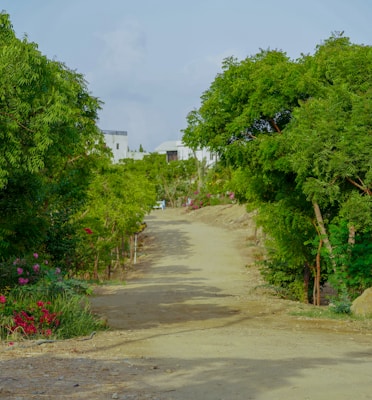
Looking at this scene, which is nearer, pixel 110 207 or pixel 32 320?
pixel 32 320

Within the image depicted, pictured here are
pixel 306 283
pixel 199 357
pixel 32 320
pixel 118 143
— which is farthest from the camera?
pixel 118 143

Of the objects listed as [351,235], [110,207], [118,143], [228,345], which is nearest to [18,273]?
[228,345]

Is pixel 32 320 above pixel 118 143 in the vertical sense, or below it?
below

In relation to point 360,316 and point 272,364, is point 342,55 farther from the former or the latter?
point 272,364

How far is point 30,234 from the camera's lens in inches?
636

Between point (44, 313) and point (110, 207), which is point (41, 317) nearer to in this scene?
point (44, 313)

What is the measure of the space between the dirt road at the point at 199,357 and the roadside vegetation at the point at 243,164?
1621 mm

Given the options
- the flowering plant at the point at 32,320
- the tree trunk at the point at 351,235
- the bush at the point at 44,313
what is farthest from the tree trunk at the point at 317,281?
the flowering plant at the point at 32,320

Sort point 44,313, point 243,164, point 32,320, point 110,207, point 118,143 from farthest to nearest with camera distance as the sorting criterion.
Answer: point 118,143 → point 110,207 → point 243,164 → point 44,313 → point 32,320

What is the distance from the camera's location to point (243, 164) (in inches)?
867

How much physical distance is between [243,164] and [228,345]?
10.2 m

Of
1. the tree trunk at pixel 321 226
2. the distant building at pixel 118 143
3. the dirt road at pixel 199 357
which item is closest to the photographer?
the dirt road at pixel 199 357

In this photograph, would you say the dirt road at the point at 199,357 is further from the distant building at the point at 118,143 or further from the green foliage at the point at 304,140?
the distant building at the point at 118,143

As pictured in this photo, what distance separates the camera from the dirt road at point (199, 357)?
28.1 ft
